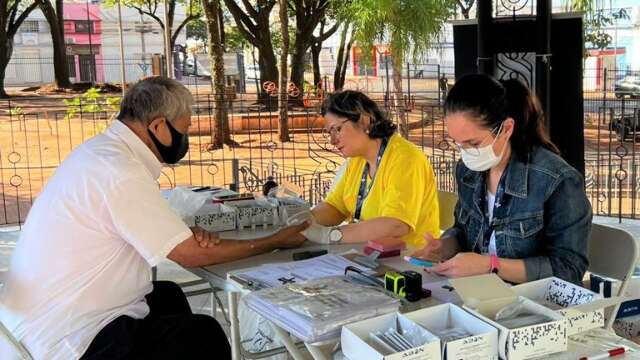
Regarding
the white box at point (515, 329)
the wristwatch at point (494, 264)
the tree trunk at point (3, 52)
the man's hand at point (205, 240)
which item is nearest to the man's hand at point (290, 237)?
the man's hand at point (205, 240)

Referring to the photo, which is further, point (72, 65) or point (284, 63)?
point (72, 65)

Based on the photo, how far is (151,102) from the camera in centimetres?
203

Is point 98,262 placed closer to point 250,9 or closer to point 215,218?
point 215,218

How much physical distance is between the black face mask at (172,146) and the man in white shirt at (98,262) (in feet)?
0.33

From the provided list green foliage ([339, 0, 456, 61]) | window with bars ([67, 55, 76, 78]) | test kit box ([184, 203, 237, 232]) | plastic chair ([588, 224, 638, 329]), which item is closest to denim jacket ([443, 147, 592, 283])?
plastic chair ([588, 224, 638, 329])

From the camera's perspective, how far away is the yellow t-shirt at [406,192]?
243 cm

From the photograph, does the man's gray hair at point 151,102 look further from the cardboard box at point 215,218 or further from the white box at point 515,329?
the white box at point 515,329

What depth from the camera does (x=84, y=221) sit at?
1.85 metres

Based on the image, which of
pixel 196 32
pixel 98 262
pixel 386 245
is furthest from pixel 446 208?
pixel 196 32

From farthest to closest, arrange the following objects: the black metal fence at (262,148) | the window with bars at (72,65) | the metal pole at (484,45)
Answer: the window with bars at (72,65), the black metal fence at (262,148), the metal pole at (484,45)

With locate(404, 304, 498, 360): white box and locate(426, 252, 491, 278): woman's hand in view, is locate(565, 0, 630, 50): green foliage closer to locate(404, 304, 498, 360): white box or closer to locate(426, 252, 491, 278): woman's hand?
locate(426, 252, 491, 278): woman's hand

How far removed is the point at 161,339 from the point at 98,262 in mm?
259

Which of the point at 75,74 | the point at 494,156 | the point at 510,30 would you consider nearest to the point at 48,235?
the point at 494,156

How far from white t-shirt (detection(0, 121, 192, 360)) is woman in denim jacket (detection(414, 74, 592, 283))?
754 mm
